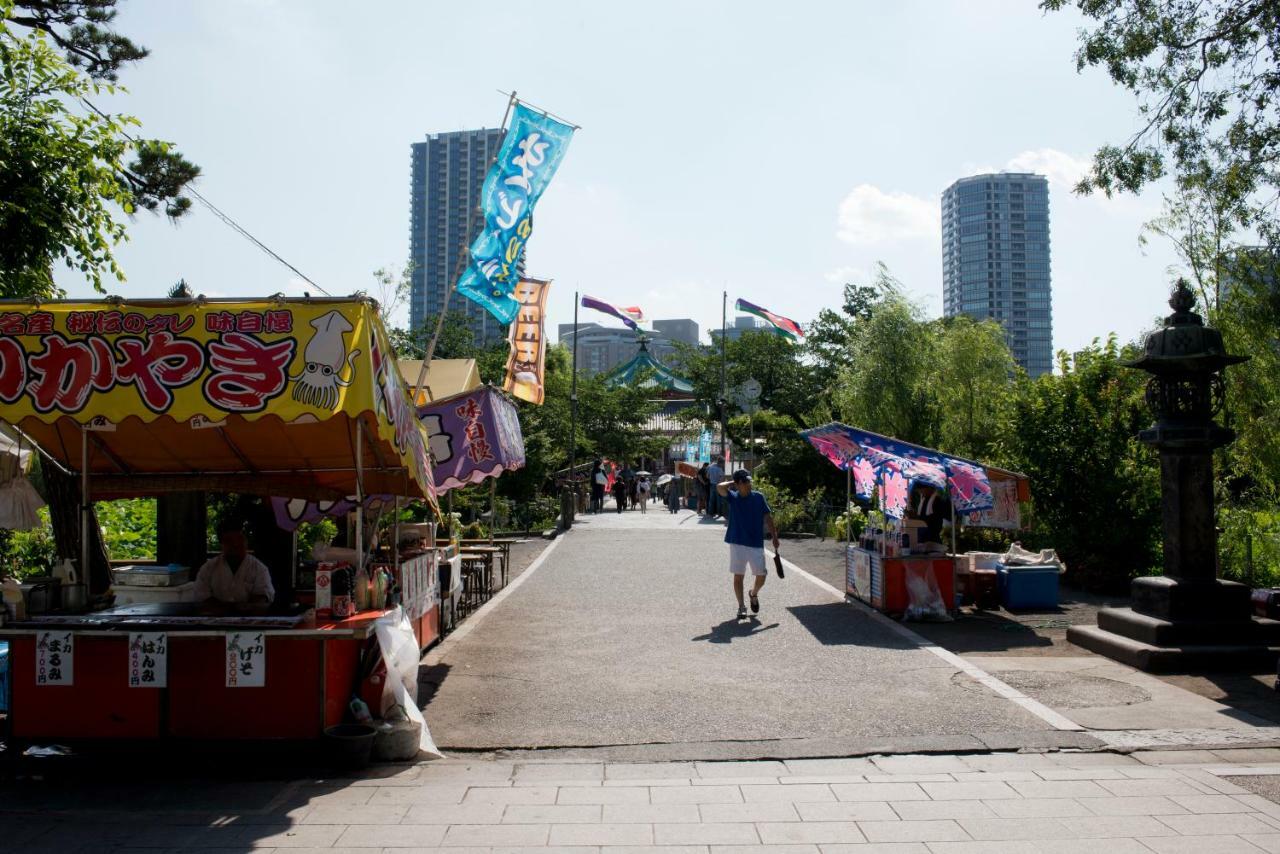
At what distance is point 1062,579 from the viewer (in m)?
15.6

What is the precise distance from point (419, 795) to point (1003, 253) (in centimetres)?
9343

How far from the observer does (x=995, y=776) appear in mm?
5758

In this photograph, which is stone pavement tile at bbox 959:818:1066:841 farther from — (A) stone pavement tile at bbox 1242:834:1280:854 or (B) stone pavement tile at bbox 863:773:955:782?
(A) stone pavement tile at bbox 1242:834:1280:854

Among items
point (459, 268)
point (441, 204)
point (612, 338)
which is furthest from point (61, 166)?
point (612, 338)

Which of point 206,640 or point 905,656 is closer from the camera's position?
point 206,640

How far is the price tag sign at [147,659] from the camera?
243 inches

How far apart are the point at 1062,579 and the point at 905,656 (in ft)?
24.8

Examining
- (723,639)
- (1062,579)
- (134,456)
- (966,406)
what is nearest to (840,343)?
(966,406)

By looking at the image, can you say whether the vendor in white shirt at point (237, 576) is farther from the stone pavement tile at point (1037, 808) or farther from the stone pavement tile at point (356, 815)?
the stone pavement tile at point (1037, 808)

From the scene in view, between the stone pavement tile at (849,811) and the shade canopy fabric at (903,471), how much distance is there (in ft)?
21.6

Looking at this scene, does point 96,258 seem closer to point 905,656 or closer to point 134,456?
point 134,456

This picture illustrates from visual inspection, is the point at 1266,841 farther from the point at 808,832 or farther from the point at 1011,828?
the point at 808,832

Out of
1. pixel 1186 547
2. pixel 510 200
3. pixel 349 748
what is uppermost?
pixel 510 200

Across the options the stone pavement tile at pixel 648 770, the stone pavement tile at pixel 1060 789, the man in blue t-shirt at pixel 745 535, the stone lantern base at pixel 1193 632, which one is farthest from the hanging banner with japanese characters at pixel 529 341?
the stone pavement tile at pixel 1060 789
